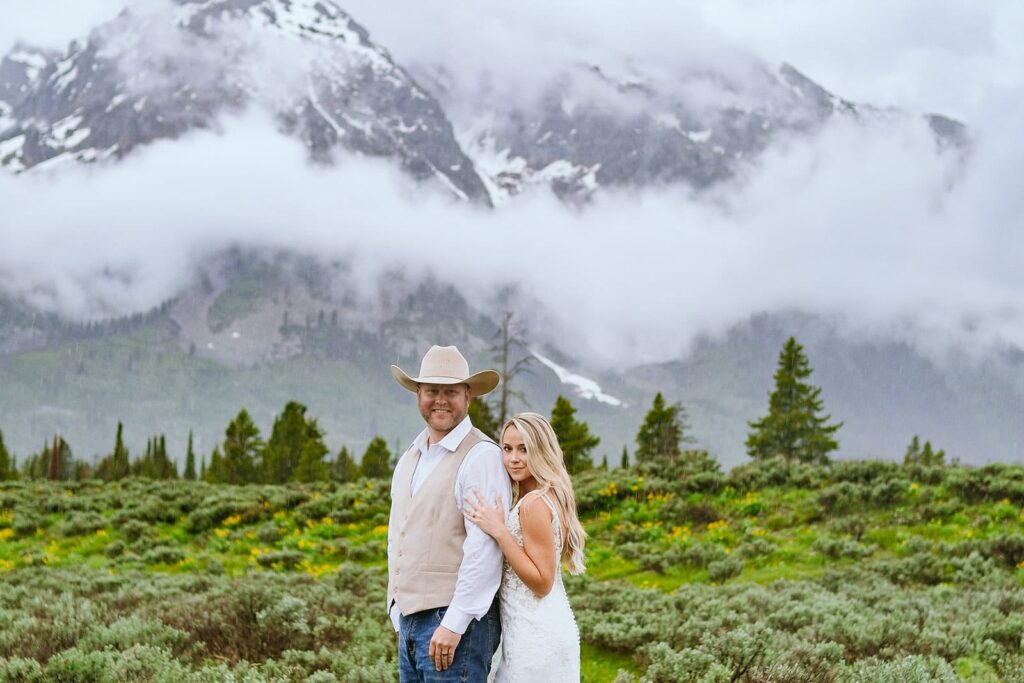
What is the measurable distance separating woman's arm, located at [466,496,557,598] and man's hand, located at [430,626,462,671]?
1.64 feet

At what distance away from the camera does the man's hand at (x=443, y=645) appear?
14.8ft

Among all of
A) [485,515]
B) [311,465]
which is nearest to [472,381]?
[485,515]

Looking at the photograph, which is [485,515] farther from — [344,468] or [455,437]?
[344,468]

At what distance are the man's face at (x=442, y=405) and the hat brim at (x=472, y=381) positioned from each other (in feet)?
0.16

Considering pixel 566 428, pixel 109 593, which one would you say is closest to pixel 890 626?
pixel 109 593

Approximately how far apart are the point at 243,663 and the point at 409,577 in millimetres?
4120

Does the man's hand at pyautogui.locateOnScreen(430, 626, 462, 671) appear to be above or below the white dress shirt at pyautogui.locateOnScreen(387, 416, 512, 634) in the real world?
below

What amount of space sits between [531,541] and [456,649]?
2.52 feet

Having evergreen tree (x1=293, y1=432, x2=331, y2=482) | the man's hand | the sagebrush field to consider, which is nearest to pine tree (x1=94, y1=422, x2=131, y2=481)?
evergreen tree (x1=293, y1=432, x2=331, y2=482)

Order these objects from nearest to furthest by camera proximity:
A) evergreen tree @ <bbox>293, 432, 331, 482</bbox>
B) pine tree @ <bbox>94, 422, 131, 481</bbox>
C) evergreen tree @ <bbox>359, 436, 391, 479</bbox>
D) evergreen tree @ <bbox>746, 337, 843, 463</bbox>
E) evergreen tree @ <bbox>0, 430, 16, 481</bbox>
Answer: evergreen tree @ <bbox>746, 337, 843, 463</bbox> → evergreen tree @ <bbox>293, 432, 331, 482</bbox> → evergreen tree @ <bbox>0, 430, 16, 481</bbox> → evergreen tree @ <bbox>359, 436, 391, 479</bbox> → pine tree @ <bbox>94, 422, 131, 481</bbox>

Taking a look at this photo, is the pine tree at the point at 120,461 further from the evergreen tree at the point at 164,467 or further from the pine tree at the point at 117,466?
the evergreen tree at the point at 164,467

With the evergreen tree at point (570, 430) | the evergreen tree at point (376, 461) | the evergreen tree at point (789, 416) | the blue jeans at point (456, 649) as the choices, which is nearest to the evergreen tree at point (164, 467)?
the evergreen tree at point (376, 461)

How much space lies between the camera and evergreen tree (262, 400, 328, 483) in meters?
69.1

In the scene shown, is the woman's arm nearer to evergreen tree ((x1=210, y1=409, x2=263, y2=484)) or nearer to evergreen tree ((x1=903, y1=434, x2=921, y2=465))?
evergreen tree ((x1=903, y1=434, x2=921, y2=465))
